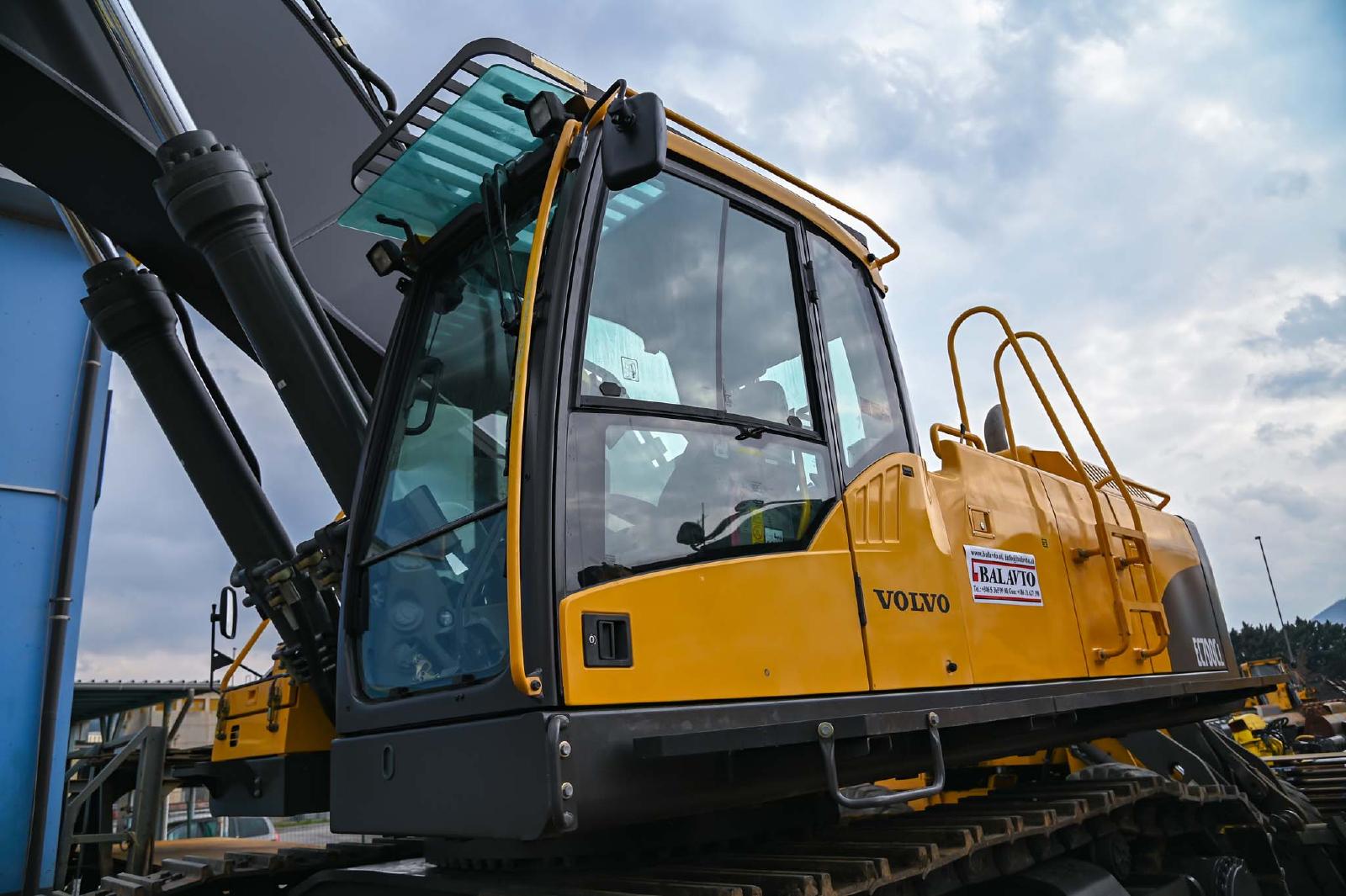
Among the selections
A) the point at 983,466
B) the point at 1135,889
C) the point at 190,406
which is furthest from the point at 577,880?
the point at 190,406

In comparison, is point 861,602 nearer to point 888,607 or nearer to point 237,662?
point 888,607

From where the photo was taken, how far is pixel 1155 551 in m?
4.68

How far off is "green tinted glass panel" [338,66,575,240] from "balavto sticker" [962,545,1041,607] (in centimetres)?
201

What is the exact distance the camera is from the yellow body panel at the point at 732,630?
2.18m

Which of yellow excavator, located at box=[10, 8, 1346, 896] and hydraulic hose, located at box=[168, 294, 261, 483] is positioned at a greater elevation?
hydraulic hose, located at box=[168, 294, 261, 483]

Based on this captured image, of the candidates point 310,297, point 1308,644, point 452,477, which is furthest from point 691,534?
point 1308,644

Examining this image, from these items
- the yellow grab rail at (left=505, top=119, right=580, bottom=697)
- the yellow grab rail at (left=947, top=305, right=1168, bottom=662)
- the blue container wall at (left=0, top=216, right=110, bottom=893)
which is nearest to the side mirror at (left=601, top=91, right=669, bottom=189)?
the yellow grab rail at (left=505, top=119, right=580, bottom=697)

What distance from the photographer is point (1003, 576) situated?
3.43 metres

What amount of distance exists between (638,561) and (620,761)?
0.48 meters

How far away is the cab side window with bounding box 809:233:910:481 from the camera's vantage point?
10.2ft

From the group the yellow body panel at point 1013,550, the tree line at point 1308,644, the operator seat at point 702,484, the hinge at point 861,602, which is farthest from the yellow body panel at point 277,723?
the tree line at point 1308,644

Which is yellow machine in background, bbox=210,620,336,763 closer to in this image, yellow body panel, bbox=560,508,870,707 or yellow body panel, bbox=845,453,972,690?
yellow body panel, bbox=560,508,870,707

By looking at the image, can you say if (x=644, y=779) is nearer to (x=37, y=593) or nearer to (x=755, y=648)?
(x=755, y=648)

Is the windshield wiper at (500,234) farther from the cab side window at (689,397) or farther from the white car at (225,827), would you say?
the white car at (225,827)
